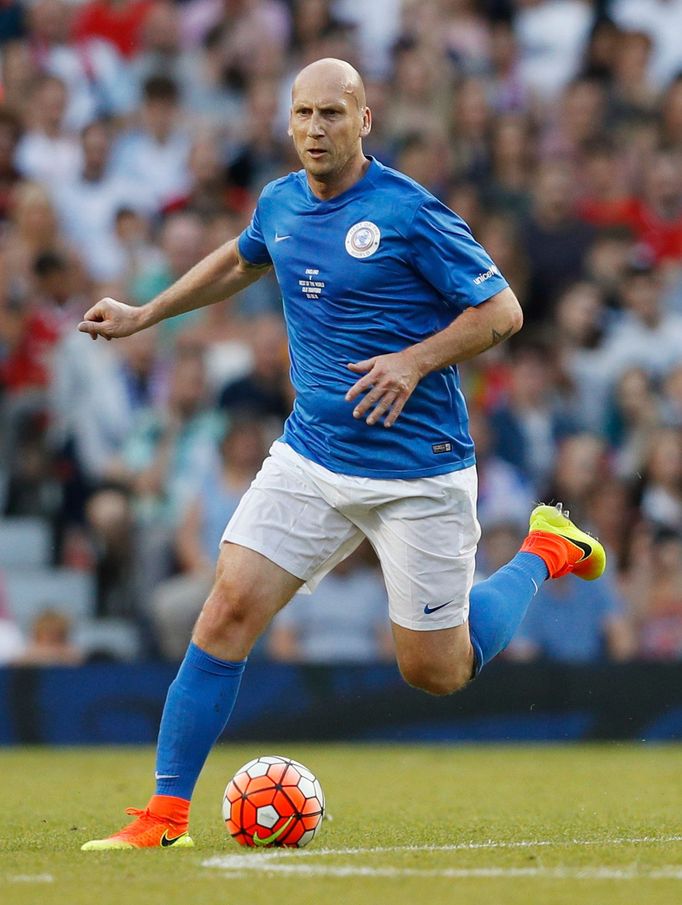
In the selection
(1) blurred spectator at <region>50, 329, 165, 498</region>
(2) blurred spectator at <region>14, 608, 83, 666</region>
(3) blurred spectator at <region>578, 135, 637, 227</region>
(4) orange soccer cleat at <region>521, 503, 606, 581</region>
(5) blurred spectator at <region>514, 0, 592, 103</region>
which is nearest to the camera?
(4) orange soccer cleat at <region>521, 503, 606, 581</region>

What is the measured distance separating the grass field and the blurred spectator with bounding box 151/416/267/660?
1.01m

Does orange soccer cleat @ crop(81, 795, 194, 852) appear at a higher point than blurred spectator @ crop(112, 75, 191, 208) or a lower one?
lower

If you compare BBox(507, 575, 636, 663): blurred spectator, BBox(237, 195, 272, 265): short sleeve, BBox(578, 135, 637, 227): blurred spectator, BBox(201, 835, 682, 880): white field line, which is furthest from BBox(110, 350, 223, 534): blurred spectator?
BBox(201, 835, 682, 880): white field line

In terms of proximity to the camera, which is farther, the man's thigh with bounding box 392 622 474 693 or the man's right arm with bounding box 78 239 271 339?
the man's right arm with bounding box 78 239 271 339

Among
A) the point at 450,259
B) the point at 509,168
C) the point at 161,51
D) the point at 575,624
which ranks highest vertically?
the point at 161,51

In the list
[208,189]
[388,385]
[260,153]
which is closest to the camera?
[388,385]

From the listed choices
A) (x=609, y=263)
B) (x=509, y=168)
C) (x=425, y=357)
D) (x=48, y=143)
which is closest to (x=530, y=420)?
(x=609, y=263)

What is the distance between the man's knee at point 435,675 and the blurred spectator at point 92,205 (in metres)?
7.13

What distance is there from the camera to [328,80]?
558 centimetres

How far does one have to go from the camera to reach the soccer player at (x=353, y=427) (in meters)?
5.56

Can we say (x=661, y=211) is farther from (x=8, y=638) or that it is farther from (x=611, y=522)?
(x=8, y=638)

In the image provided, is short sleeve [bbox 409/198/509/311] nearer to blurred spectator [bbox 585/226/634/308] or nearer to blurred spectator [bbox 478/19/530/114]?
blurred spectator [bbox 585/226/634/308]

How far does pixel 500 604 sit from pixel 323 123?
6.20ft

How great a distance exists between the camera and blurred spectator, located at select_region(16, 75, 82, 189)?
41.5 feet
